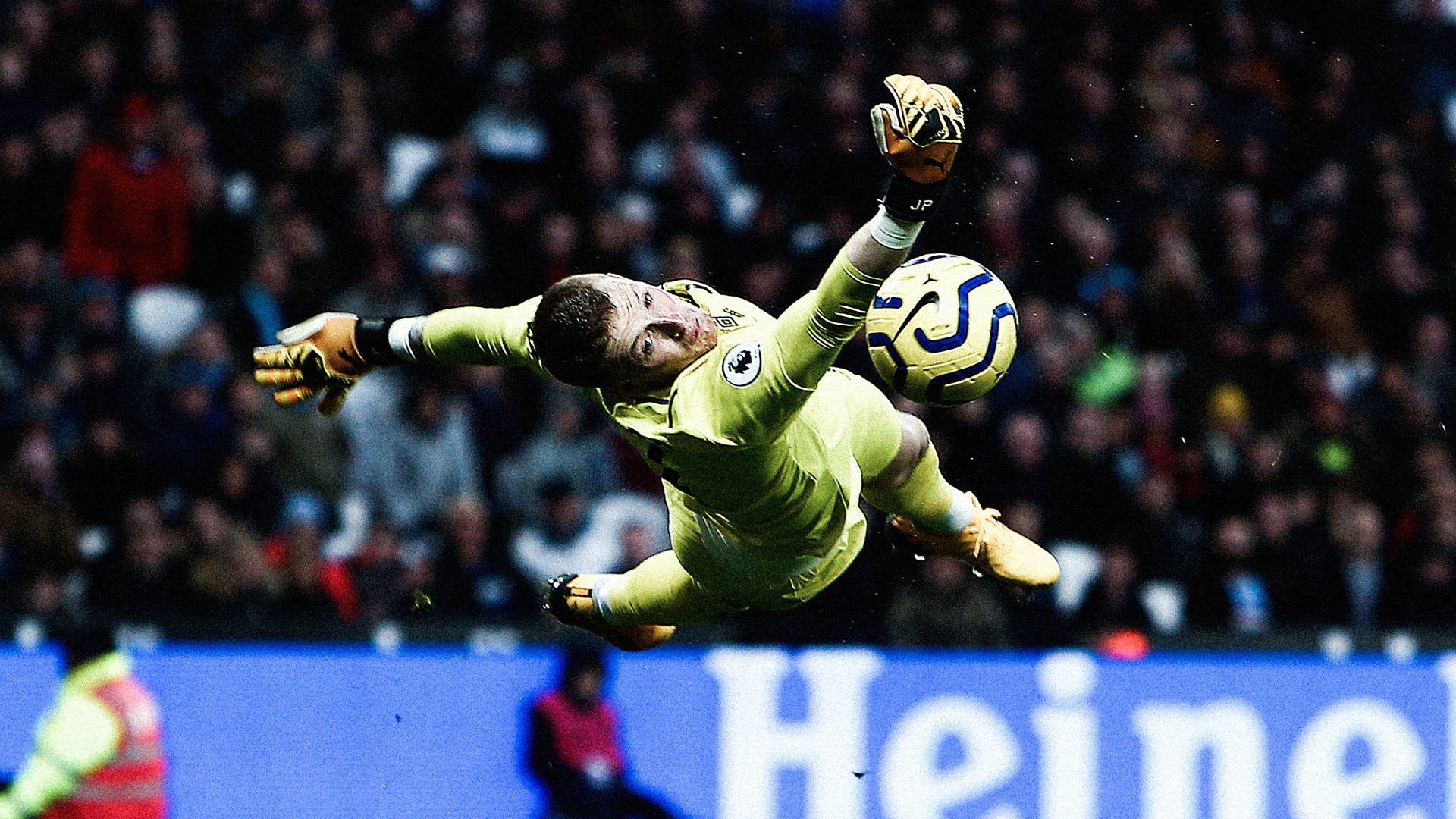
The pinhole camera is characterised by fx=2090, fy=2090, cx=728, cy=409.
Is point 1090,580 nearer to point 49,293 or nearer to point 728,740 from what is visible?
point 728,740

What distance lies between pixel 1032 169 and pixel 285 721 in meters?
4.91

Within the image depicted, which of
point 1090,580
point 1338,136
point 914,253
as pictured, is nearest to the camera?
point 914,253

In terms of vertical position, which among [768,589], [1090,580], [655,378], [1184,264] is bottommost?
[768,589]

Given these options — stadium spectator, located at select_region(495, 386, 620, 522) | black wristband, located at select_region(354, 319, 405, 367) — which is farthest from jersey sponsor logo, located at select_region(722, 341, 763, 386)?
stadium spectator, located at select_region(495, 386, 620, 522)

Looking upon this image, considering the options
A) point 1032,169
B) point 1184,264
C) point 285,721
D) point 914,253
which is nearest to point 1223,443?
point 1184,264

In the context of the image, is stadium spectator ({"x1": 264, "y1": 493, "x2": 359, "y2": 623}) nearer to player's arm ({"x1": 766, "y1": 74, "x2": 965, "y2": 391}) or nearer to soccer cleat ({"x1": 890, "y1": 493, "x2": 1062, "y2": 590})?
soccer cleat ({"x1": 890, "y1": 493, "x2": 1062, "y2": 590})

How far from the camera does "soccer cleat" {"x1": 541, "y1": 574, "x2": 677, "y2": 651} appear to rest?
668 centimetres

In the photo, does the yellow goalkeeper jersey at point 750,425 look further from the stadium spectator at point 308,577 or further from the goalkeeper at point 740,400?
the stadium spectator at point 308,577

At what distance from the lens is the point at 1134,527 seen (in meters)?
10.3

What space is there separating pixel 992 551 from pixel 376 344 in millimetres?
2015

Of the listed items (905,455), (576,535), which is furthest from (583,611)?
(576,535)

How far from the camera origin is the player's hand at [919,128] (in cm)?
463

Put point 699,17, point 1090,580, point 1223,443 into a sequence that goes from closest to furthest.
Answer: point 1090,580, point 1223,443, point 699,17

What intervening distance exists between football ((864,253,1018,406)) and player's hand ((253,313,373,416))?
64.0 inches
